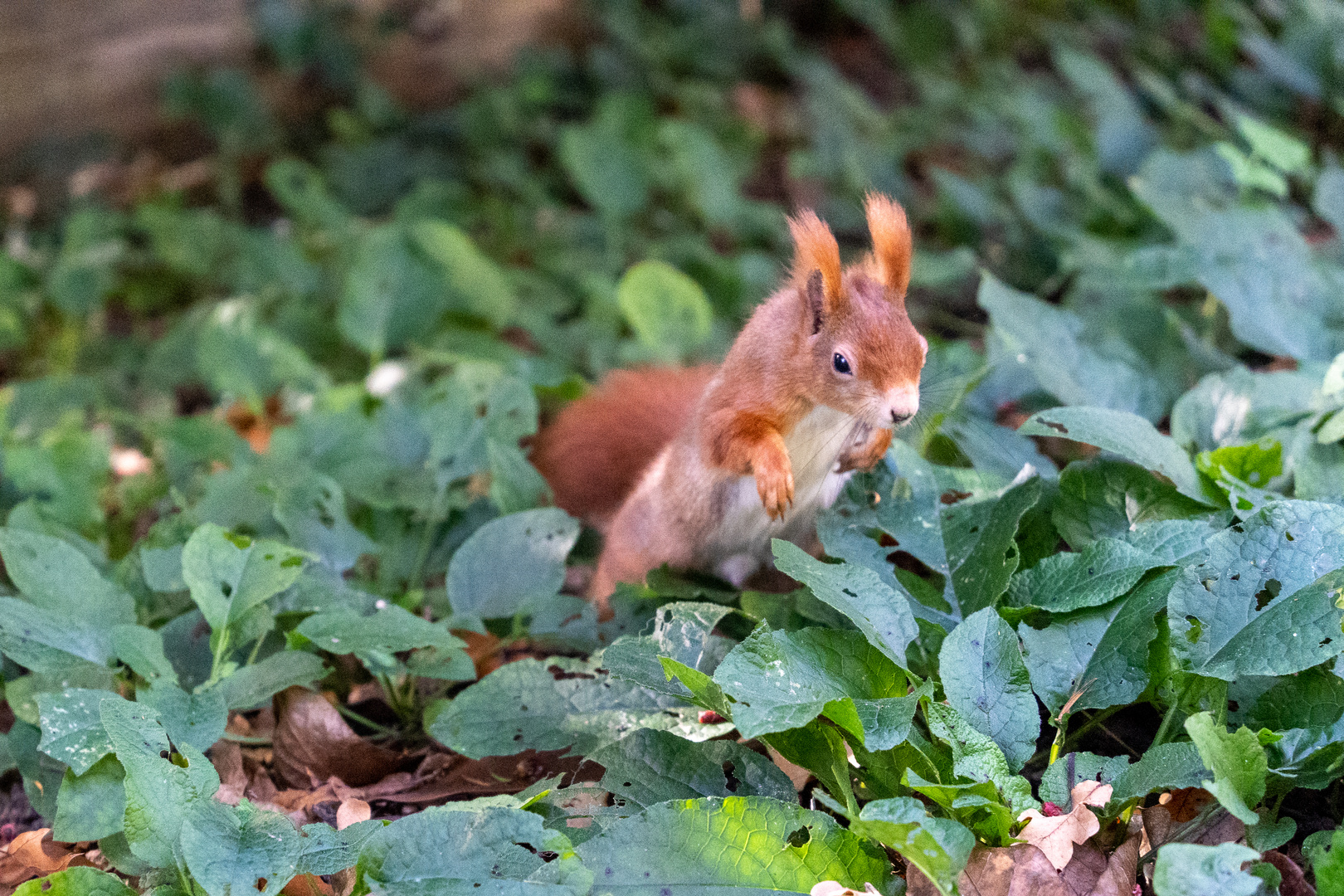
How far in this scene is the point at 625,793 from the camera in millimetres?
1562

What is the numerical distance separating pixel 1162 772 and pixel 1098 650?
231 millimetres

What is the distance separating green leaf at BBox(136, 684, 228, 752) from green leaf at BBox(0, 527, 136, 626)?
243 mm

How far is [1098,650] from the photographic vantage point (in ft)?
5.23

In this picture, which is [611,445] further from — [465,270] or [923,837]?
[923,837]

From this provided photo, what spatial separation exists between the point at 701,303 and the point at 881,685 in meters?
1.56

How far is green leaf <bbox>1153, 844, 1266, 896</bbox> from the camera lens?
1.22 meters

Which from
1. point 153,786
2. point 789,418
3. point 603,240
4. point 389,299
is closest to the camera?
point 153,786

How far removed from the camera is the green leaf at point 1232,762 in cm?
132

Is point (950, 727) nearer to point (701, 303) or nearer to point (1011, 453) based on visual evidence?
point (1011, 453)

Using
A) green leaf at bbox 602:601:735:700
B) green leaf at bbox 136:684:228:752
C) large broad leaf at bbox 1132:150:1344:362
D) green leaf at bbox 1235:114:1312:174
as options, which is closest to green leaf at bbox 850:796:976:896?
green leaf at bbox 602:601:735:700

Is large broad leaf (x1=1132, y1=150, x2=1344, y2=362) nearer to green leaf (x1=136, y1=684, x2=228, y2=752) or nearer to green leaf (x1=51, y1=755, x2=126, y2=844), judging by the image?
green leaf (x1=136, y1=684, x2=228, y2=752)

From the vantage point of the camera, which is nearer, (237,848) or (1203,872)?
(1203,872)

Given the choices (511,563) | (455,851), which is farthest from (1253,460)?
(455,851)

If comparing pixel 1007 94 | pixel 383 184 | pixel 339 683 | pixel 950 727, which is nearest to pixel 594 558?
pixel 339 683
